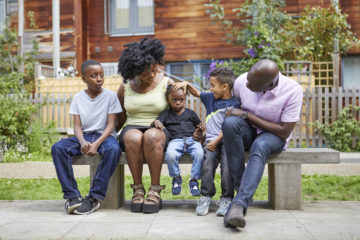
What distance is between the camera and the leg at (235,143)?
147 inches

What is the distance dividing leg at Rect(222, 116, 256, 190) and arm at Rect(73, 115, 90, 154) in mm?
1221

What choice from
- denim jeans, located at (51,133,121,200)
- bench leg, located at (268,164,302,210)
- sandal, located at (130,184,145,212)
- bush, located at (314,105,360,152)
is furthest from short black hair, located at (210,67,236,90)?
bush, located at (314,105,360,152)

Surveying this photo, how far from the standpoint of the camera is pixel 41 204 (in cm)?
455

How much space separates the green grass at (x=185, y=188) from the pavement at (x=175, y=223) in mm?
952

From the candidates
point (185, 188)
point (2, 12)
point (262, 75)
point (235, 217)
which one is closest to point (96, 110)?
point (262, 75)

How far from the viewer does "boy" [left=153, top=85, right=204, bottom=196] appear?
12.9ft

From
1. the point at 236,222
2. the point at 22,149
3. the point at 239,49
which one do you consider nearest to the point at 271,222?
the point at 236,222

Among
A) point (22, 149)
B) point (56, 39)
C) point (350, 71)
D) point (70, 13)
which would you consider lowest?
point (22, 149)

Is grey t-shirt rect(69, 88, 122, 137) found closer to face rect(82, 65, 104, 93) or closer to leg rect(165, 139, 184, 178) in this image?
face rect(82, 65, 104, 93)

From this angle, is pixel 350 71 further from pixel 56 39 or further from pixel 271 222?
pixel 271 222

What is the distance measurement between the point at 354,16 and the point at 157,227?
12.0 meters

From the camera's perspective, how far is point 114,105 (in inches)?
169

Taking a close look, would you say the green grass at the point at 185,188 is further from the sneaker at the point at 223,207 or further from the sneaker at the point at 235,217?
the sneaker at the point at 235,217

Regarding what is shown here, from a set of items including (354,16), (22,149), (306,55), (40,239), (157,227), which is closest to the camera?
(40,239)
